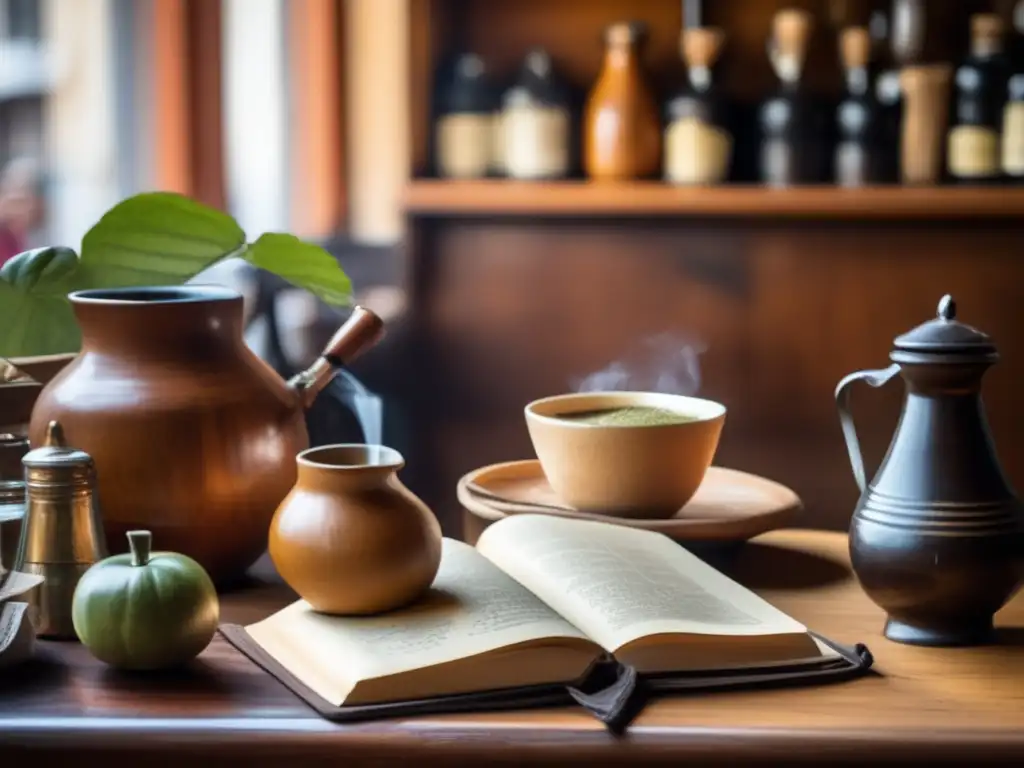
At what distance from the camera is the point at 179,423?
34.9 inches

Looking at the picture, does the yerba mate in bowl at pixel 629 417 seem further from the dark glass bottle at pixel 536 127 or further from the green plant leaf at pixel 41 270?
the dark glass bottle at pixel 536 127

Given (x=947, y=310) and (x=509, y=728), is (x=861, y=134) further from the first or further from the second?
(x=509, y=728)

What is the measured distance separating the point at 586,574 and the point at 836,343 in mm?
1618

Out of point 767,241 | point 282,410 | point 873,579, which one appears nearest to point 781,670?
point 873,579

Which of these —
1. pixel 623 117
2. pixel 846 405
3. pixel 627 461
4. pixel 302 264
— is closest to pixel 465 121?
pixel 623 117

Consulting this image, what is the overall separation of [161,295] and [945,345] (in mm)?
532

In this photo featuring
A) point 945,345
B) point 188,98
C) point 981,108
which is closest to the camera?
point 945,345

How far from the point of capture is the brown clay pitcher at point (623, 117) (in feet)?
7.34

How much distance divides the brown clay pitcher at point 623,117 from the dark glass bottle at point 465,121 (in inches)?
7.4

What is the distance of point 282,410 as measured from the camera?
94cm

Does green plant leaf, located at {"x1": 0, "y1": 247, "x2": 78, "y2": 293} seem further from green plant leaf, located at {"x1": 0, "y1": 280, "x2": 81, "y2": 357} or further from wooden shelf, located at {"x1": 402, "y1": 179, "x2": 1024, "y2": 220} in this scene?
wooden shelf, located at {"x1": 402, "y1": 179, "x2": 1024, "y2": 220}

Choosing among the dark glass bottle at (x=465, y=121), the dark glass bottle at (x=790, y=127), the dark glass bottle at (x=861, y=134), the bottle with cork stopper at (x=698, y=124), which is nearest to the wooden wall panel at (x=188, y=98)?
the dark glass bottle at (x=465, y=121)

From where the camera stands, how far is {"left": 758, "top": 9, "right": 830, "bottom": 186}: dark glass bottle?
224 cm

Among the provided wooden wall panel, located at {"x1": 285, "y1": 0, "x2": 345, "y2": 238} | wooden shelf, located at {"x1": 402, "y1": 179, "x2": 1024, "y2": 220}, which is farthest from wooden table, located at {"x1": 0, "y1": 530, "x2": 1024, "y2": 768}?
wooden wall panel, located at {"x1": 285, "y1": 0, "x2": 345, "y2": 238}
